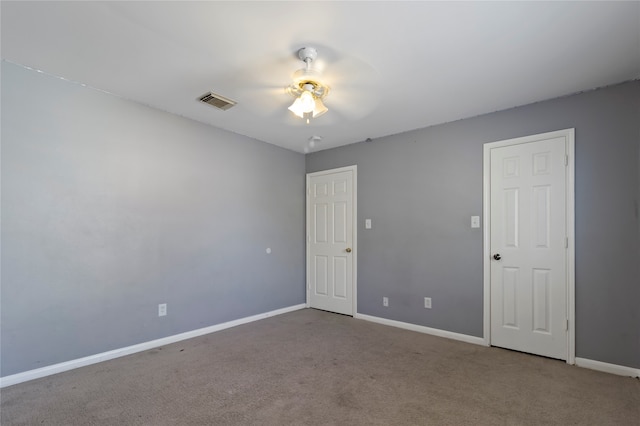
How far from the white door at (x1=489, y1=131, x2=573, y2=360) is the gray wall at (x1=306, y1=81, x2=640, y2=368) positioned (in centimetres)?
12

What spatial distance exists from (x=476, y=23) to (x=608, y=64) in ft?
4.26

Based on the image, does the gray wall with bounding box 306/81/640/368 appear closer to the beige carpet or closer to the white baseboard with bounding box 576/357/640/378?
the white baseboard with bounding box 576/357/640/378

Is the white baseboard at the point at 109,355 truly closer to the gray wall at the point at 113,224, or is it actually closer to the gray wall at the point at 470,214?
the gray wall at the point at 113,224

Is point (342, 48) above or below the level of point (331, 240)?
above

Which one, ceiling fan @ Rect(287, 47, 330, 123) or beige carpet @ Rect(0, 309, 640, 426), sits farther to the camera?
ceiling fan @ Rect(287, 47, 330, 123)

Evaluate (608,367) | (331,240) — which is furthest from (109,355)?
(608,367)

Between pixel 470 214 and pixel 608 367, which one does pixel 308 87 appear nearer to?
pixel 470 214

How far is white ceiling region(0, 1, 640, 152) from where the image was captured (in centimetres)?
184

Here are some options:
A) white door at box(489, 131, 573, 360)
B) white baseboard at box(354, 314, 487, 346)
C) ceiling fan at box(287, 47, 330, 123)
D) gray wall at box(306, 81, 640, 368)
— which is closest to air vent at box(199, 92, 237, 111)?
ceiling fan at box(287, 47, 330, 123)

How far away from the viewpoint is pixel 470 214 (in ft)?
11.3

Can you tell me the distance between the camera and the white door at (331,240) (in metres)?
4.46

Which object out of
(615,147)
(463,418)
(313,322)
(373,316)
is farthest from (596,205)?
(313,322)

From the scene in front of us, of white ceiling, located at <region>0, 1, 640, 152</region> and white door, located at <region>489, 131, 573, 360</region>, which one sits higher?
white ceiling, located at <region>0, 1, 640, 152</region>

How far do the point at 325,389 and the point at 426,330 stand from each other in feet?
5.89
